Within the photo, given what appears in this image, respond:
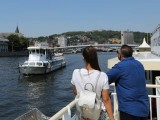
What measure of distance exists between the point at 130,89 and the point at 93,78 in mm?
607

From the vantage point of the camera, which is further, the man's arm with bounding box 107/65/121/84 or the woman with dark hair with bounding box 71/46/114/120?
the man's arm with bounding box 107/65/121/84

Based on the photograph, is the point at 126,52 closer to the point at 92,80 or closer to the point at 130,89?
the point at 130,89

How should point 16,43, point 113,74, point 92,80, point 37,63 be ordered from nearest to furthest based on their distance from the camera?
point 92,80 < point 113,74 < point 37,63 < point 16,43

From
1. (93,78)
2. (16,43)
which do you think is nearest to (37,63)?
(93,78)

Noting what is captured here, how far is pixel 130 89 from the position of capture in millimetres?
4492

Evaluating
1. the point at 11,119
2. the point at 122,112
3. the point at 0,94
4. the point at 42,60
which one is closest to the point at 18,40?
the point at 42,60

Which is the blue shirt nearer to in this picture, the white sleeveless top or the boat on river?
the white sleeveless top

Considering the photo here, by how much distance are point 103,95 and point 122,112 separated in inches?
20.3

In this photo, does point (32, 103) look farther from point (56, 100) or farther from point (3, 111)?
point (3, 111)

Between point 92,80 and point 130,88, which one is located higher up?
point 92,80

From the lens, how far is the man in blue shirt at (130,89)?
4.46 meters

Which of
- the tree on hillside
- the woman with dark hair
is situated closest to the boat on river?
the woman with dark hair

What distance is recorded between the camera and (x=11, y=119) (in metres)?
19.1

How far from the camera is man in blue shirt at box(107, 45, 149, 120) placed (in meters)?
4.46
